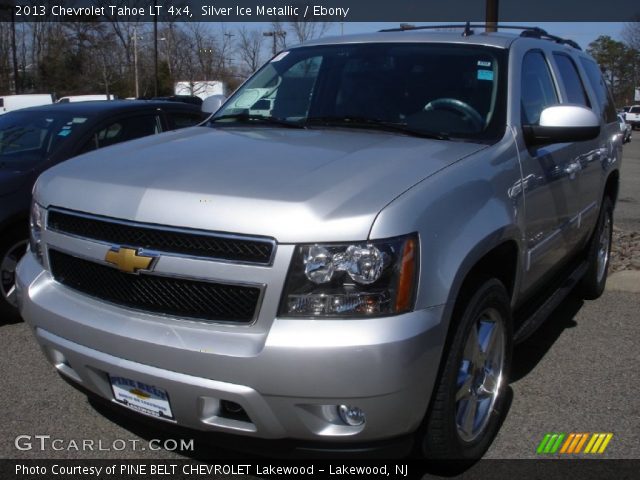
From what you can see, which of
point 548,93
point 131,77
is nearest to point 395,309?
point 548,93

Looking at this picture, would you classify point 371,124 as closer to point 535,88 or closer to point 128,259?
point 535,88

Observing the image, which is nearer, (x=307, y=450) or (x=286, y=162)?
(x=307, y=450)

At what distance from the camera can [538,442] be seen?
3.23 m

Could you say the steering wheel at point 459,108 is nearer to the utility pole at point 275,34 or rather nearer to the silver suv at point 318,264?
the silver suv at point 318,264

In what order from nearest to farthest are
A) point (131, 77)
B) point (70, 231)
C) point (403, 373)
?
point (403, 373), point (70, 231), point (131, 77)

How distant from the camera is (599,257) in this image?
546 centimetres

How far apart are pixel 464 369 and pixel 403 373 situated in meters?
0.64

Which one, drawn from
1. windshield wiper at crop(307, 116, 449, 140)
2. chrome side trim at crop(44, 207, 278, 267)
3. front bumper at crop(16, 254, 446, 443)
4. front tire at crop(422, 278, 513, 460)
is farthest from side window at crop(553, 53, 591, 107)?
chrome side trim at crop(44, 207, 278, 267)

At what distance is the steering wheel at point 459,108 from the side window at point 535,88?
0.27 meters

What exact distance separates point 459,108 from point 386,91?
439 mm

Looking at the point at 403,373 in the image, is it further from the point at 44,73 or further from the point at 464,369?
the point at 44,73

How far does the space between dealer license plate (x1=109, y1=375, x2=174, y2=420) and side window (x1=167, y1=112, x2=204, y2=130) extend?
4025 mm

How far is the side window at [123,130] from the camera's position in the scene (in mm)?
5508

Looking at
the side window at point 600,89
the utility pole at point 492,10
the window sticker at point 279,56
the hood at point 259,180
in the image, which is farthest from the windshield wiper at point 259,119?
the utility pole at point 492,10
